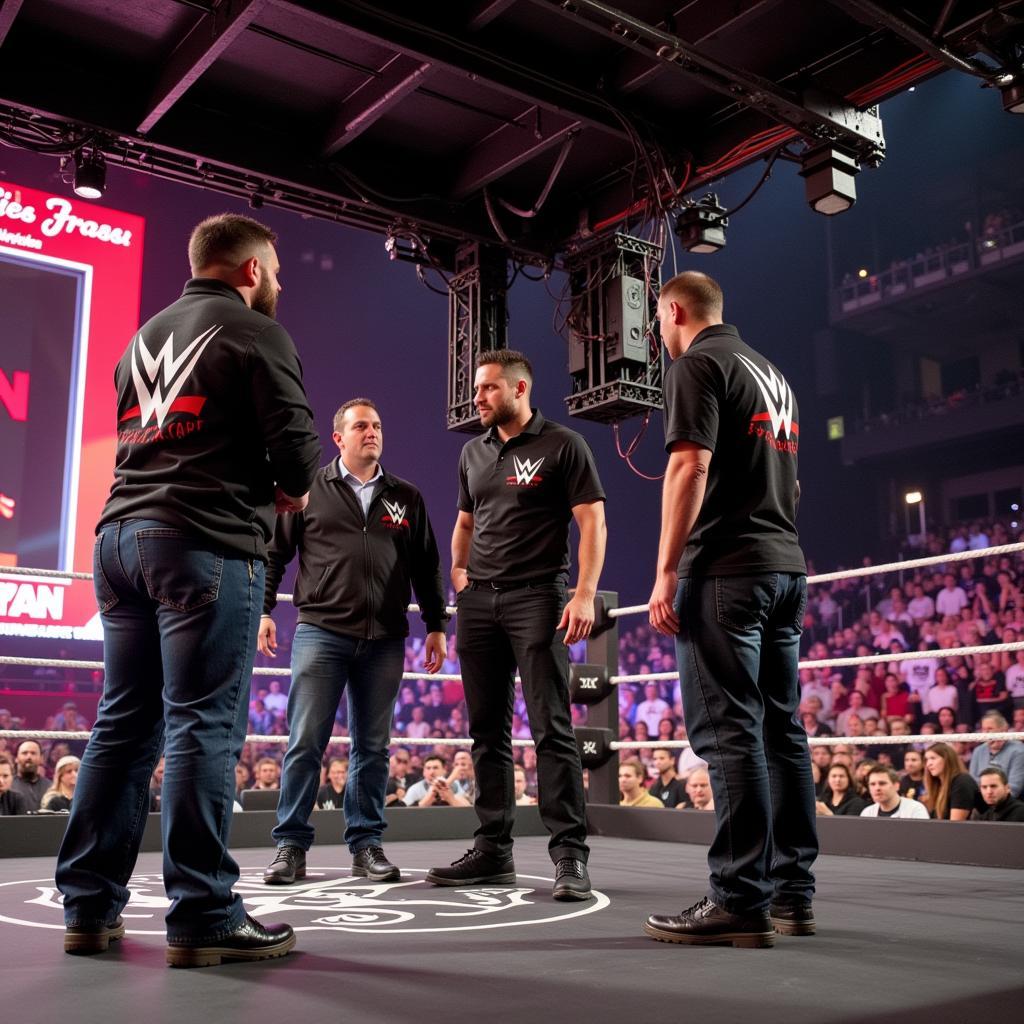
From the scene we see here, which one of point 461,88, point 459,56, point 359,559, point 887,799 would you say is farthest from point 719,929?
point 461,88

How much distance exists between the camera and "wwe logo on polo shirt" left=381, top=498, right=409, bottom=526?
8.84ft

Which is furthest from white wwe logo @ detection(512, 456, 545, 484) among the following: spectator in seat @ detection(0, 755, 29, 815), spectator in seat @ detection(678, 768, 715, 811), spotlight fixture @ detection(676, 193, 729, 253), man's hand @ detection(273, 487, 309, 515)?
spectator in seat @ detection(678, 768, 715, 811)

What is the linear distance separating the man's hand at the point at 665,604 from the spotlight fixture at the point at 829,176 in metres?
2.95

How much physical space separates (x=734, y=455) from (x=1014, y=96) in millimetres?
2784

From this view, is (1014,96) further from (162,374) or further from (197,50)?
(162,374)

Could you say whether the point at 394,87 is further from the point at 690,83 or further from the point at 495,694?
the point at 495,694

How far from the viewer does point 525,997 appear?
1.23 meters

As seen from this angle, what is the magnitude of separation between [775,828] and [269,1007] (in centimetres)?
100

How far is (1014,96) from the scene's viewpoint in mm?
3770

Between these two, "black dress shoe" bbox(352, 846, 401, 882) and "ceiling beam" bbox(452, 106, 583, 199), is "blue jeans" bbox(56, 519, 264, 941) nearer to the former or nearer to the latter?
"black dress shoe" bbox(352, 846, 401, 882)

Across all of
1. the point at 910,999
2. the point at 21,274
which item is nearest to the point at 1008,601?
the point at 910,999

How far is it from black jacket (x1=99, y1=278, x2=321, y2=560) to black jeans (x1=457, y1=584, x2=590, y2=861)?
87cm

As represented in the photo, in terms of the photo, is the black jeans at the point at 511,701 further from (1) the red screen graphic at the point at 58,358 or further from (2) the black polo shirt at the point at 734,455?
(1) the red screen graphic at the point at 58,358

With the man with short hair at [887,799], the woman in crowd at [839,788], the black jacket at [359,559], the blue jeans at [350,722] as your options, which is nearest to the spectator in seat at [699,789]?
the woman in crowd at [839,788]
